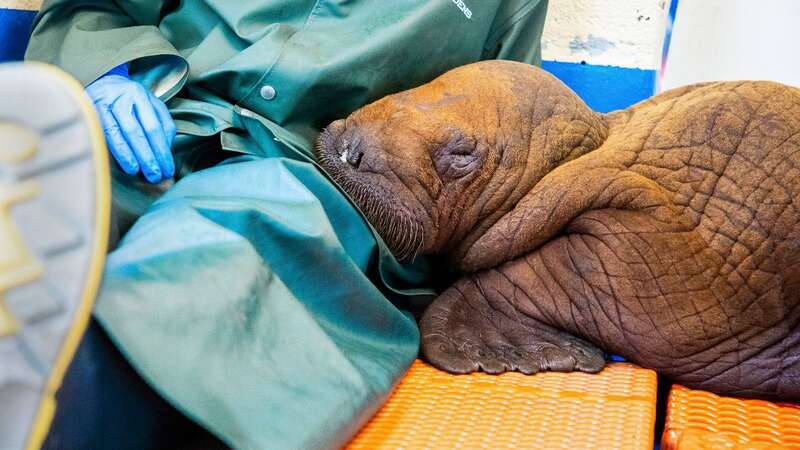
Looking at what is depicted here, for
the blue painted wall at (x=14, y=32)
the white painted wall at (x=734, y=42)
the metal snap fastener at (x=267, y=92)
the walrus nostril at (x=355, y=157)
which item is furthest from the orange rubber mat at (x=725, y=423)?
the blue painted wall at (x=14, y=32)

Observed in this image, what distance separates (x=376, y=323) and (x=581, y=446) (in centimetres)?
49

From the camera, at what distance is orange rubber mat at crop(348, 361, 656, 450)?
1.42 m

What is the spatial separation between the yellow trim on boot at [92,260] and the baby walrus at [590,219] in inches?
34.3

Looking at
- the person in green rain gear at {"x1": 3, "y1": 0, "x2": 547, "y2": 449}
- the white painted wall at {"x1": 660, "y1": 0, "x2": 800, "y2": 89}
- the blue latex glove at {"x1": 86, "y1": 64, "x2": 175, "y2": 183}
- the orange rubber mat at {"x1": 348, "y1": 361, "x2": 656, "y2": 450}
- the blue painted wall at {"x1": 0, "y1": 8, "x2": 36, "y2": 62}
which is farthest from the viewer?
the white painted wall at {"x1": 660, "y1": 0, "x2": 800, "y2": 89}

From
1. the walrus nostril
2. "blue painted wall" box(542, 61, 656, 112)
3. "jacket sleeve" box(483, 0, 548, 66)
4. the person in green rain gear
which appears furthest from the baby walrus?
"blue painted wall" box(542, 61, 656, 112)

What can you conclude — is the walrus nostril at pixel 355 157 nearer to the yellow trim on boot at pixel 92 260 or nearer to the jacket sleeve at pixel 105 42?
the jacket sleeve at pixel 105 42

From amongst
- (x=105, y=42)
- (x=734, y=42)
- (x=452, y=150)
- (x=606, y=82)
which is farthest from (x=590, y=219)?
(x=734, y=42)

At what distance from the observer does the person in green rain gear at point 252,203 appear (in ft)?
4.04

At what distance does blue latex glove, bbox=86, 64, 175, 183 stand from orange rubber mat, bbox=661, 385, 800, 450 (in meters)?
1.14

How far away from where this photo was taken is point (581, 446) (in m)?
1.39

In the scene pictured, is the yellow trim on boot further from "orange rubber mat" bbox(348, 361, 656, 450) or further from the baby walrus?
the baby walrus

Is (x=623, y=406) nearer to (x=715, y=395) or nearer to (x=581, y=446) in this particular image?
(x=581, y=446)

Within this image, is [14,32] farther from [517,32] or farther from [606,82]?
[606,82]

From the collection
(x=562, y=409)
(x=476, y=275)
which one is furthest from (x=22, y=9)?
(x=562, y=409)
